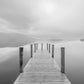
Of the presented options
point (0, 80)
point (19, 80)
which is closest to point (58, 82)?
point (19, 80)

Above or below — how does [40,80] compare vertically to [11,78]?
above

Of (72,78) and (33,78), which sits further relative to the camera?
(72,78)

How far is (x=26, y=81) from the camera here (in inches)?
161

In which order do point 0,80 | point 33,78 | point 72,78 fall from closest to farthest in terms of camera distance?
point 33,78 < point 0,80 < point 72,78

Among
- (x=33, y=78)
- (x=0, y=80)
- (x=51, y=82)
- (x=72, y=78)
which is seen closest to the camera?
(x=51, y=82)

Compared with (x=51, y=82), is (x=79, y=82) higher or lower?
lower

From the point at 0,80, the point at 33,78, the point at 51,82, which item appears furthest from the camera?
the point at 0,80

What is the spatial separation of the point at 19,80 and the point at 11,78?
159 cm

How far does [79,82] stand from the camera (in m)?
5.29

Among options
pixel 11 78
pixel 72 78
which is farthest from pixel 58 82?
pixel 11 78

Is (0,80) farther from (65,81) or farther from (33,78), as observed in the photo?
(65,81)

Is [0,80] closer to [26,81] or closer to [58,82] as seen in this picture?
[26,81]

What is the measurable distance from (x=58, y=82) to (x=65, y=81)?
360 millimetres

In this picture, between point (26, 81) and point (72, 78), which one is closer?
point (26, 81)
